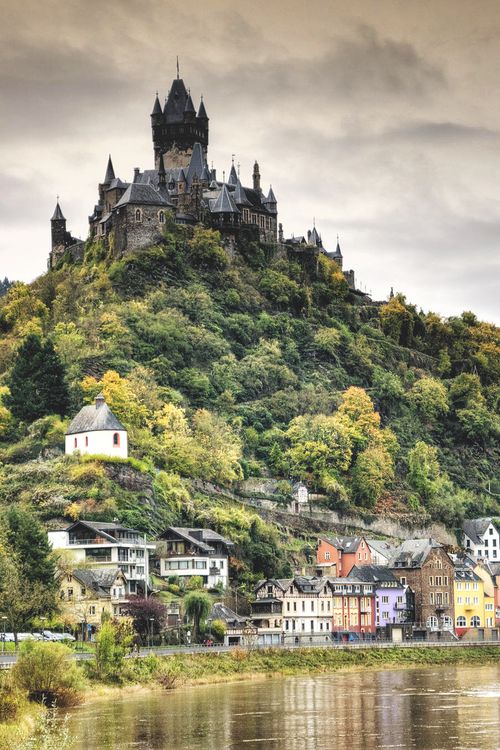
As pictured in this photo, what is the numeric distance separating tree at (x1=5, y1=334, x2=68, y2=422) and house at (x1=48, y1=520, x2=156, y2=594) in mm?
24265

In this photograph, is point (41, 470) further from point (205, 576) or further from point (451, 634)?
point (451, 634)

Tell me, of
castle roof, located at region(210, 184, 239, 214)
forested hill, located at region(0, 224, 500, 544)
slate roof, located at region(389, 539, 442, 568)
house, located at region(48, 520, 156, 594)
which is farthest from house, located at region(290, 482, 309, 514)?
castle roof, located at region(210, 184, 239, 214)

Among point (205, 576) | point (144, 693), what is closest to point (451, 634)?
point (205, 576)

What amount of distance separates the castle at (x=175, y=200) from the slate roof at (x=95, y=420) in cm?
3642

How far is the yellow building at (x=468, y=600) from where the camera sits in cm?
13100

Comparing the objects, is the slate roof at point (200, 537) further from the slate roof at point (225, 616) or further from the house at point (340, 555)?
the house at point (340, 555)

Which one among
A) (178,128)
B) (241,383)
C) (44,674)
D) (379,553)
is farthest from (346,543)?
(178,128)

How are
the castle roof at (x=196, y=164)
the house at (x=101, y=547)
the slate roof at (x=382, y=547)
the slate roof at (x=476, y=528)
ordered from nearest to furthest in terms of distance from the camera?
the house at (x=101, y=547) < the slate roof at (x=382, y=547) < the slate roof at (x=476, y=528) < the castle roof at (x=196, y=164)

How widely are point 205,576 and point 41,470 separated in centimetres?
1644

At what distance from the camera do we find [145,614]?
102 metres

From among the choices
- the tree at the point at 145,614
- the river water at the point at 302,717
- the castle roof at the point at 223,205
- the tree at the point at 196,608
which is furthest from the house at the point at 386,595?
the castle roof at the point at 223,205

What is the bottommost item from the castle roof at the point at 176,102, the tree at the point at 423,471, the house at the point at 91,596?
the house at the point at 91,596

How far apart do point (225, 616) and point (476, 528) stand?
4571cm

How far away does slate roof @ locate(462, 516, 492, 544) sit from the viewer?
14888 cm
